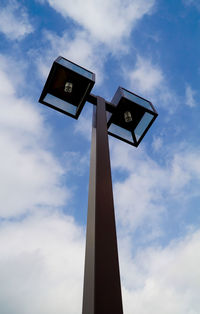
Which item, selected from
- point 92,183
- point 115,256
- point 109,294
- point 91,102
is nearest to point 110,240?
point 115,256

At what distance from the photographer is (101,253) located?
159 centimetres

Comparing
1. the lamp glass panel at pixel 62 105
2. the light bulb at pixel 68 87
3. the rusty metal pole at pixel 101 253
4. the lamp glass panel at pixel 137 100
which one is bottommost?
the rusty metal pole at pixel 101 253

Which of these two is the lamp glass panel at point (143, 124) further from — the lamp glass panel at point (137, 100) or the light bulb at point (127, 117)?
the light bulb at point (127, 117)

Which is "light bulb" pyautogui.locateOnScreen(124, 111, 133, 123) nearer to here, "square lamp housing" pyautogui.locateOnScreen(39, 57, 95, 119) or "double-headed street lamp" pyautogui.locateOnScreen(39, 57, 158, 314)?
"double-headed street lamp" pyautogui.locateOnScreen(39, 57, 158, 314)

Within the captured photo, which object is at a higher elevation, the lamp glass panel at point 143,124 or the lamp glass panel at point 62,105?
the lamp glass panel at point 143,124

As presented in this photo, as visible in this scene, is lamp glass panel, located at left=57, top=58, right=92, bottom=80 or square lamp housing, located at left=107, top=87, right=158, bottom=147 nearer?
lamp glass panel, located at left=57, top=58, right=92, bottom=80

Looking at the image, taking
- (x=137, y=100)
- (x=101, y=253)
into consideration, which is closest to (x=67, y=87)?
(x=137, y=100)

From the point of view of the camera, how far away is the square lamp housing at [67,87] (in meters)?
4.43

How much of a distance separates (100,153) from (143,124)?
2768mm

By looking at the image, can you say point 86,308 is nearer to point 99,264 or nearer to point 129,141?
point 99,264

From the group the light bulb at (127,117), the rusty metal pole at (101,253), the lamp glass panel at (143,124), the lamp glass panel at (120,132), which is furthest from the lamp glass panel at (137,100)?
the rusty metal pole at (101,253)

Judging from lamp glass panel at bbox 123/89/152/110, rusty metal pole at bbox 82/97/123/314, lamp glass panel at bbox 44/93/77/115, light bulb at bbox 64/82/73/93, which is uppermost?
lamp glass panel at bbox 123/89/152/110

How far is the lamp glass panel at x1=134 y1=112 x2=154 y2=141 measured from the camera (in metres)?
5.02

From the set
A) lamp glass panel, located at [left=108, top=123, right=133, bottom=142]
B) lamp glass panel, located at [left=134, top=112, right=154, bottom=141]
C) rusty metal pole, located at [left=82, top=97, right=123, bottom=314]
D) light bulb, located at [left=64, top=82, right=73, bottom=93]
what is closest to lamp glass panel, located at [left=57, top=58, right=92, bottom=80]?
light bulb, located at [left=64, top=82, right=73, bottom=93]
